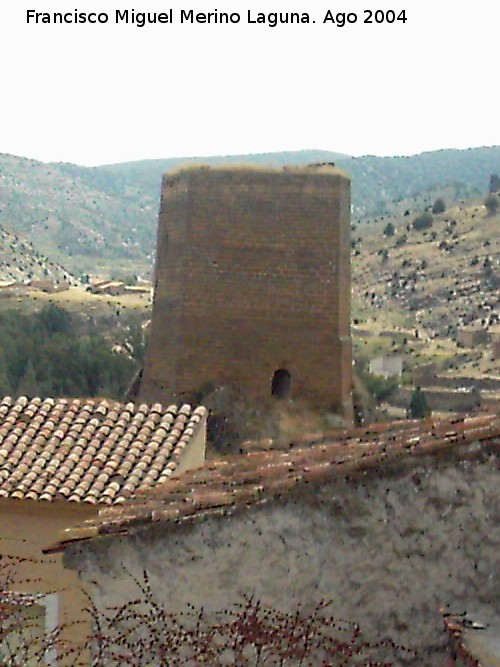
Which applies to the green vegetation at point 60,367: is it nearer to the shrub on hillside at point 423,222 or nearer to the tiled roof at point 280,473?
the tiled roof at point 280,473

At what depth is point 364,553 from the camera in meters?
4.73

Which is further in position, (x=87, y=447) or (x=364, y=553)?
(x=87, y=447)

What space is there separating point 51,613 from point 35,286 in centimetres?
4187

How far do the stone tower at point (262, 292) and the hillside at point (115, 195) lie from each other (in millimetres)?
70451

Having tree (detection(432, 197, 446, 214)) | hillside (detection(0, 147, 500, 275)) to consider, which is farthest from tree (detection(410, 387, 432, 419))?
hillside (detection(0, 147, 500, 275))

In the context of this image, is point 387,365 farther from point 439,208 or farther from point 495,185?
point 495,185

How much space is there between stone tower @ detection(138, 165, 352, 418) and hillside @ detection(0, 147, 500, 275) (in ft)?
231

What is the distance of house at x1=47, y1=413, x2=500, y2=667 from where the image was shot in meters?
4.66

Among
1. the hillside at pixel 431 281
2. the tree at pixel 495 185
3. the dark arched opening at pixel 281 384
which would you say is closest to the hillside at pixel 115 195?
the tree at pixel 495 185

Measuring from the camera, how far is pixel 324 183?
15.8 meters

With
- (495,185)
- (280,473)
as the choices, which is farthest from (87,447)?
(495,185)

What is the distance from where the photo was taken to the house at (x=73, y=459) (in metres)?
8.25

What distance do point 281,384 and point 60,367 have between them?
9.94 meters

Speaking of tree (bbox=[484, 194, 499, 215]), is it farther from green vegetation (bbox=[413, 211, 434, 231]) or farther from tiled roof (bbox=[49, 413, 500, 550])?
tiled roof (bbox=[49, 413, 500, 550])
